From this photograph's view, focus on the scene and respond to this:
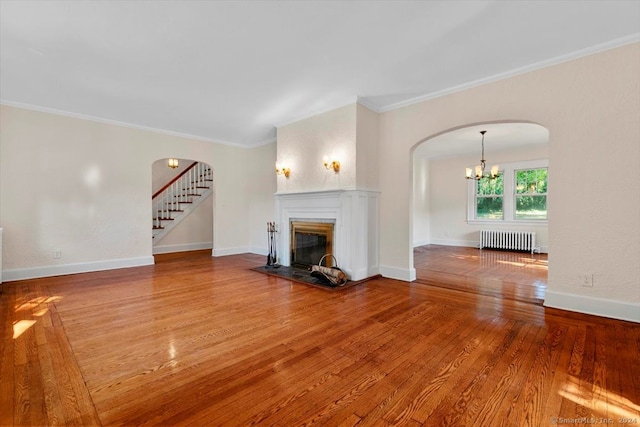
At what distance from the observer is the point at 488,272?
5059 millimetres

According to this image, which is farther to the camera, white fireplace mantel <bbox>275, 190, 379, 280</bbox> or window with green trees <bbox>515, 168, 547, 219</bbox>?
window with green trees <bbox>515, 168, 547, 219</bbox>

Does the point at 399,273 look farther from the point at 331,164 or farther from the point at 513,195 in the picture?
the point at 513,195

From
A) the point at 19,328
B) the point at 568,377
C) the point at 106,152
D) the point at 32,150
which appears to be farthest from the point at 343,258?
the point at 32,150

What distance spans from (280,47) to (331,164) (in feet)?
6.86

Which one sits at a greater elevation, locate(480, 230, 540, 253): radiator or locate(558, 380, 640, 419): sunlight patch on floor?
locate(480, 230, 540, 253): radiator

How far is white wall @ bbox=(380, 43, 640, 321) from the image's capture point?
9.34 feet

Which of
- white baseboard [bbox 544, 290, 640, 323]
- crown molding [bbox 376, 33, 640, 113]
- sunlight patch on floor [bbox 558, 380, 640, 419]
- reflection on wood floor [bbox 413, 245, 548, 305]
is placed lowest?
reflection on wood floor [bbox 413, 245, 548, 305]

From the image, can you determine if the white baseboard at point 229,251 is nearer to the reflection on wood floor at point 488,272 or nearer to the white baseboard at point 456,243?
the reflection on wood floor at point 488,272

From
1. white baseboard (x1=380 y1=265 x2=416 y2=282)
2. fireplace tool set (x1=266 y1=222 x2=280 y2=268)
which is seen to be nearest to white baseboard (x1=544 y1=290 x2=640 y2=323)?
white baseboard (x1=380 y1=265 x2=416 y2=282)

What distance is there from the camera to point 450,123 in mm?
4078

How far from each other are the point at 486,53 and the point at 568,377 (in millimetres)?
3218

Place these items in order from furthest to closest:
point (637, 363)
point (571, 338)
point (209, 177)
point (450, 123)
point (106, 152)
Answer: point (209, 177)
point (106, 152)
point (450, 123)
point (571, 338)
point (637, 363)

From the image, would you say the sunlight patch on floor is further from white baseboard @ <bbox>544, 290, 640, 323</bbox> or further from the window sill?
the window sill

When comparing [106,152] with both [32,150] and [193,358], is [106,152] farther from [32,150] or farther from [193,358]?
[193,358]
